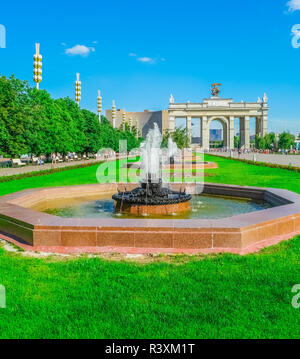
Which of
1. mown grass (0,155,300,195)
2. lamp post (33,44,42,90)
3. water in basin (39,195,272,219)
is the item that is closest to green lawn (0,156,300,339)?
water in basin (39,195,272,219)

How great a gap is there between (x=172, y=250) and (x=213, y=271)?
3.83 feet

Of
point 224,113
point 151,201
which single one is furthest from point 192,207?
point 224,113

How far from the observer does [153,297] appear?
166 inches

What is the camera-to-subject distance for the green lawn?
3.54m

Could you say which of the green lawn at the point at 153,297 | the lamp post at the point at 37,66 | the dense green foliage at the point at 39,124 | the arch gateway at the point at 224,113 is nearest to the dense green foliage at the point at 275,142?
the arch gateway at the point at 224,113

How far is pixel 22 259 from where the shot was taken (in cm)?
576

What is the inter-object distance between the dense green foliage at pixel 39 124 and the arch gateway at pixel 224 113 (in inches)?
1935

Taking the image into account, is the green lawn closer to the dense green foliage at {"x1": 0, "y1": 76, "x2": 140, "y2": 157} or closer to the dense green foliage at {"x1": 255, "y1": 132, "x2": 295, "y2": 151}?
the dense green foliage at {"x1": 0, "y1": 76, "x2": 140, "y2": 157}

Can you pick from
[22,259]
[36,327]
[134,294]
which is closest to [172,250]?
[134,294]

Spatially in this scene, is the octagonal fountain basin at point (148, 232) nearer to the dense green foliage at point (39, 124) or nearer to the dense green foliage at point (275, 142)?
the dense green foliage at point (39, 124)

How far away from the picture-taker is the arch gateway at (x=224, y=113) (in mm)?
95000

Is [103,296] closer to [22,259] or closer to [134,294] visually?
[134,294]

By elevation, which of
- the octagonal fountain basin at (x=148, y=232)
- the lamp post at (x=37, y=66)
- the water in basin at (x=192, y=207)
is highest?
the lamp post at (x=37, y=66)

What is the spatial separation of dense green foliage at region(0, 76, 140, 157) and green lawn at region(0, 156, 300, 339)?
885 inches
